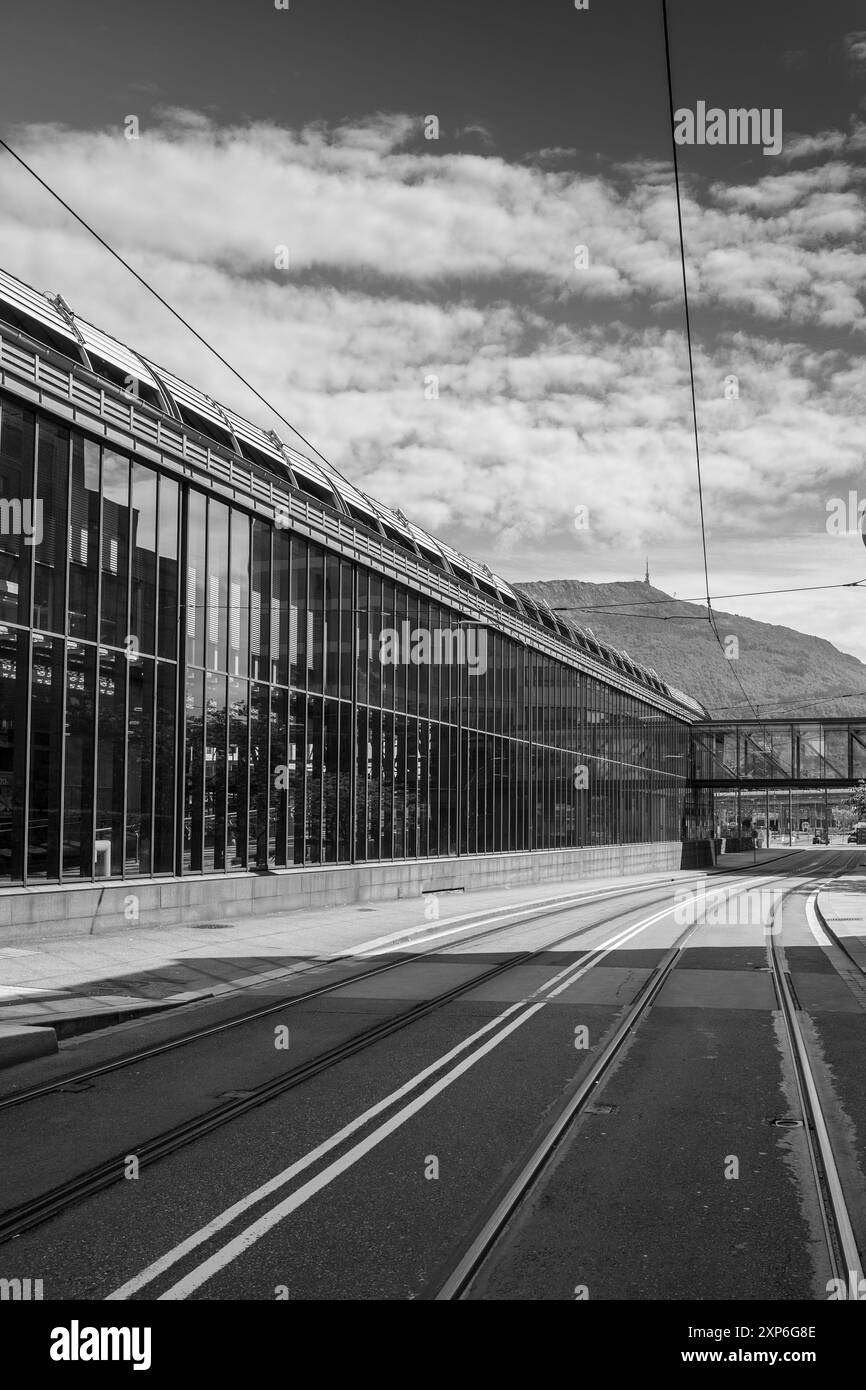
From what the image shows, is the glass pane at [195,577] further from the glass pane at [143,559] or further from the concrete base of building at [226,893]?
the concrete base of building at [226,893]

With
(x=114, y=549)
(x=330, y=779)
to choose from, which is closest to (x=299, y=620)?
(x=330, y=779)

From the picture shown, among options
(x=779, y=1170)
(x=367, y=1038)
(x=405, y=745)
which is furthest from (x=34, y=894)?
(x=405, y=745)

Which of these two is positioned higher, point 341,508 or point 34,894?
point 341,508

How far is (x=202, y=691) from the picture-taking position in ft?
77.0

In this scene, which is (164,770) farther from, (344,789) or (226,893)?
(344,789)

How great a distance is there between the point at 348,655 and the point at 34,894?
1361cm

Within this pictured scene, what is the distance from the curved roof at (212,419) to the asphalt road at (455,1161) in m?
13.6

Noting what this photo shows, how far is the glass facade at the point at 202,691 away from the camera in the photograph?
737 inches

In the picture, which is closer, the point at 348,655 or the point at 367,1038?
the point at 367,1038

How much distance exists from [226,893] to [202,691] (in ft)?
14.4

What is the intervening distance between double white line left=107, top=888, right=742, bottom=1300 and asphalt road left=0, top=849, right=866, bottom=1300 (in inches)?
0.8

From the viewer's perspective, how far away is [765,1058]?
412 inches
